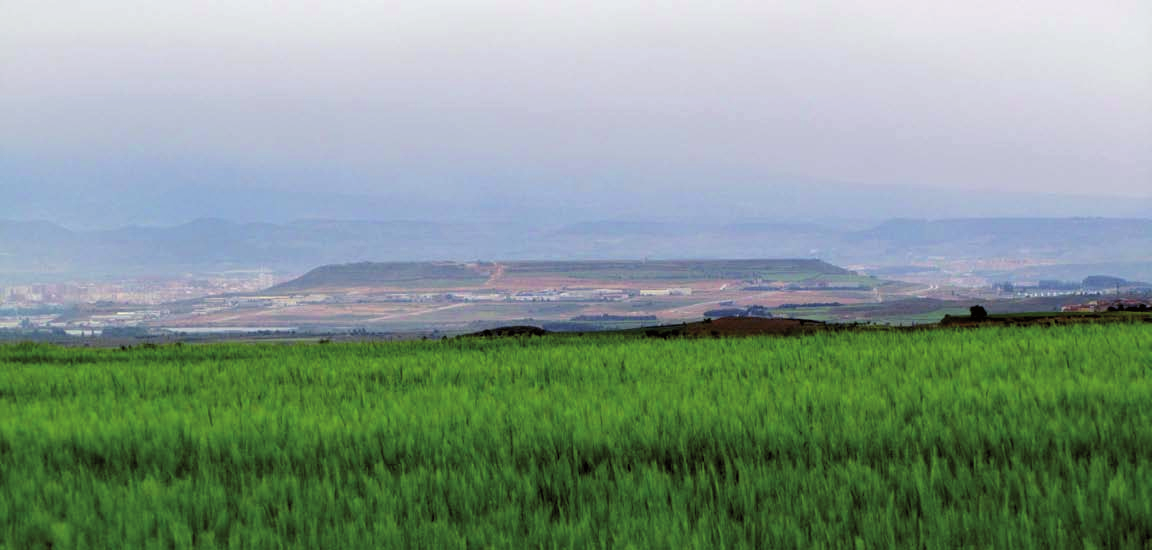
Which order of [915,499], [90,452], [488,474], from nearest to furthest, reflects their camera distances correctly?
[915,499] → [488,474] → [90,452]

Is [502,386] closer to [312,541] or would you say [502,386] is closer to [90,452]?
[90,452]

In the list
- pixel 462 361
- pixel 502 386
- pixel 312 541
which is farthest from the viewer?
pixel 462 361

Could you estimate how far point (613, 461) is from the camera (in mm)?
6996

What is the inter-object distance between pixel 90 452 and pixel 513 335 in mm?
15906

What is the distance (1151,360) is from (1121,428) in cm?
569

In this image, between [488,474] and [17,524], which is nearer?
[17,524]

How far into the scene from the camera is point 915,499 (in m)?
5.69

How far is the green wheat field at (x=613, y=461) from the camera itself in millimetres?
5215

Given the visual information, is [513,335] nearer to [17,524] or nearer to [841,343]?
[841,343]

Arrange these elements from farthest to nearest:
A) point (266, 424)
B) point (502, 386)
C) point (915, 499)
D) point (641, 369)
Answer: point (641, 369) → point (502, 386) → point (266, 424) → point (915, 499)

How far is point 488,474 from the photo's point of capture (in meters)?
6.62

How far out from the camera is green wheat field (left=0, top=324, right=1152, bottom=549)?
5215mm

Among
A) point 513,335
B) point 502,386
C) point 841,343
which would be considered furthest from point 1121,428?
point 513,335

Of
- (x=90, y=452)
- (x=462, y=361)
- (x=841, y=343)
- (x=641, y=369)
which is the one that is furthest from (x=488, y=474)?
(x=841, y=343)
